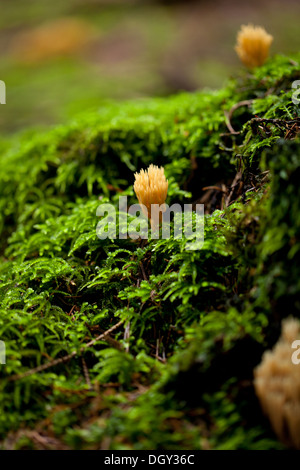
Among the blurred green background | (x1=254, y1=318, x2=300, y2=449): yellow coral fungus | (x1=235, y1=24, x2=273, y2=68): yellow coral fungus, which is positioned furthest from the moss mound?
the blurred green background

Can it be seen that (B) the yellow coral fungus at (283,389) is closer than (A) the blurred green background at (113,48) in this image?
Yes

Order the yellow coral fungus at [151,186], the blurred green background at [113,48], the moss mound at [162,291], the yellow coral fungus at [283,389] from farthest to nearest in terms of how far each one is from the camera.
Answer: the blurred green background at [113,48], the yellow coral fungus at [151,186], the moss mound at [162,291], the yellow coral fungus at [283,389]

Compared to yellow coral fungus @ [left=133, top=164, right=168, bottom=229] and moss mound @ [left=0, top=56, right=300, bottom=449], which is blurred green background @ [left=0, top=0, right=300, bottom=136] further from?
yellow coral fungus @ [left=133, top=164, right=168, bottom=229]

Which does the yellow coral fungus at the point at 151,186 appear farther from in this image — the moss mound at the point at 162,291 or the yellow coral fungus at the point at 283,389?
the yellow coral fungus at the point at 283,389

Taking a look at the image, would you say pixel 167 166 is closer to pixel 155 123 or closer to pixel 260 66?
pixel 155 123

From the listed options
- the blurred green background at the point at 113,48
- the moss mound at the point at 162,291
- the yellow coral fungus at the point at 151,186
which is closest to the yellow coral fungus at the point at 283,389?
the moss mound at the point at 162,291

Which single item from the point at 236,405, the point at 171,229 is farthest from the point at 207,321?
the point at 171,229

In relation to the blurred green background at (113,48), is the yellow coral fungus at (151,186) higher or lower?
lower

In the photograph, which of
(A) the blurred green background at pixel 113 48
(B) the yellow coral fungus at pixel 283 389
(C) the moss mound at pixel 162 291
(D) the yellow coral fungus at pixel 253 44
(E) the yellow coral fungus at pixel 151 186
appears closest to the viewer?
(B) the yellow coral fungus at pixel 283 389
